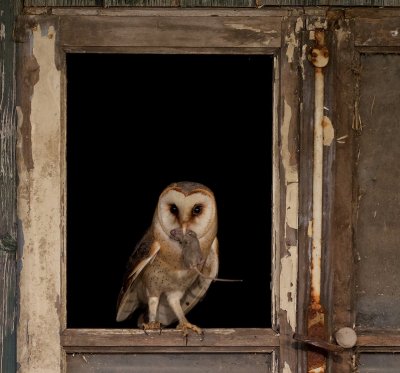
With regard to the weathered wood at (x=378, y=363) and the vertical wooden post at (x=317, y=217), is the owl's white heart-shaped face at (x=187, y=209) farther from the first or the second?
the weathered wood at (x=378, y=363)

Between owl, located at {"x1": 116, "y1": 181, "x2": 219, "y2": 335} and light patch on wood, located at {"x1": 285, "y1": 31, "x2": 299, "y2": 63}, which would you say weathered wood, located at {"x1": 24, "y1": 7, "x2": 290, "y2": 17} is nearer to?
light patch on wood, located at {"x1": 285, "y1": 31, "x2": 299, "y2": 63}

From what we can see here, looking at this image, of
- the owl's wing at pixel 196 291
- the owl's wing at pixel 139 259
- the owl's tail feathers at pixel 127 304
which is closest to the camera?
the owl's wing at pixel 139 259

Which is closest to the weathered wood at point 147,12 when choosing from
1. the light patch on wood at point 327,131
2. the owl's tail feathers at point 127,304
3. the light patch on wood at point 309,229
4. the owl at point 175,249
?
the light patch on wood at point 327,131

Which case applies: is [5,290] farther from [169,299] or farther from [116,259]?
[116,259]

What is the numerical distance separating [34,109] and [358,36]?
0.95m

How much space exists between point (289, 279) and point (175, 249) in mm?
714

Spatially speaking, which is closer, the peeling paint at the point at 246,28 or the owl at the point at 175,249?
the peeling paint at the point at 246,28

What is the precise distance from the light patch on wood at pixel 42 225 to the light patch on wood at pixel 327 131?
2.51ft

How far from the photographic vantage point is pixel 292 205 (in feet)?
9.76

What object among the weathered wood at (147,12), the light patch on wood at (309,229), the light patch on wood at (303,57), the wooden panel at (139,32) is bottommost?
the light patch on wood at (309,229)

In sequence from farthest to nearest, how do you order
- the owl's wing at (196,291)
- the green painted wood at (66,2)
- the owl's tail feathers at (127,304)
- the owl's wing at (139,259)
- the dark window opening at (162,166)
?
the dark window opening at (162,166) < the owl's tail feathers at (127,304) < the owl's wing at (196,291) < the owl's wing at (139,259) < the green painted wood at (66,2)

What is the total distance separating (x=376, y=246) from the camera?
3029 millimetres

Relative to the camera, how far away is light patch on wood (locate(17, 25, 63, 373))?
294cm

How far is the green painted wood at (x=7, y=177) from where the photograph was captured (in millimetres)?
2936
